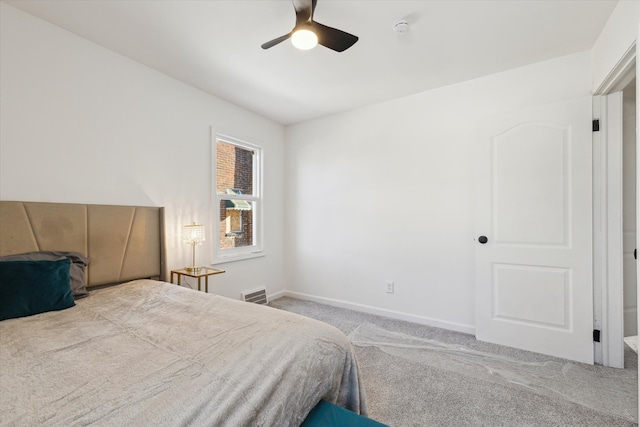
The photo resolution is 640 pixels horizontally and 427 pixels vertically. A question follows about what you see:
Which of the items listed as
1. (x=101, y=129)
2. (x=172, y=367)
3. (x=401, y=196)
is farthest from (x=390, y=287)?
(x=101, y=129)

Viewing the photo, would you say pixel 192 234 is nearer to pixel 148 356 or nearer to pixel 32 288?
pixel 32 288

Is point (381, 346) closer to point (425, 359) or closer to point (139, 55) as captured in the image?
point (425, 359)

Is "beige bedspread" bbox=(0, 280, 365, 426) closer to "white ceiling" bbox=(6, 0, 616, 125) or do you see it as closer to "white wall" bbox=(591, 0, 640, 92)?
"white ceiling" bbox=(6, 0, 616, 125)

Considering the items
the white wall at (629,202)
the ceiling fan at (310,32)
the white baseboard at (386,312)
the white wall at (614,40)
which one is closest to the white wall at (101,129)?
the white baseboard at (386,312)

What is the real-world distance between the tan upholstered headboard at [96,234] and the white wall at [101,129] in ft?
0.37

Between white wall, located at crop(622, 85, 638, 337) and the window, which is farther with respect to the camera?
the window

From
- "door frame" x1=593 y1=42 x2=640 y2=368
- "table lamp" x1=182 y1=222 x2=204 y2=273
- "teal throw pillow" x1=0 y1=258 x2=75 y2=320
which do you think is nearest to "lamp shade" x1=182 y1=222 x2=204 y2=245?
"table lamp" x1=182 y1=222 x2=204 y2=273

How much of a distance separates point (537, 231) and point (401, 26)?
6.66 feet

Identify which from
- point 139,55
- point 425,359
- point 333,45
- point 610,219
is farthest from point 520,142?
point 139,55

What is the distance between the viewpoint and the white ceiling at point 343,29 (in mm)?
1854

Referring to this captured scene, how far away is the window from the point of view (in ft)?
11.0

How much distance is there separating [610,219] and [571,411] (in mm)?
1468

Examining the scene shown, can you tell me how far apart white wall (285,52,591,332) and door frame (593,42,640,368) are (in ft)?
1.12

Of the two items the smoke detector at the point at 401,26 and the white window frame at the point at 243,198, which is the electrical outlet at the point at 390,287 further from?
the smoke detector at the point at 401,26
